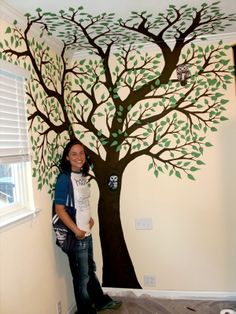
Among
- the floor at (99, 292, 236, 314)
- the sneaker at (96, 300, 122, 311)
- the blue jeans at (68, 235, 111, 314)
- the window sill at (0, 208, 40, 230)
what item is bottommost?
the floor at (99, 292, 236, 314)

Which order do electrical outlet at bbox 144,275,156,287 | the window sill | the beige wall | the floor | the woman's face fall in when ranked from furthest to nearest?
electrical outlet at bbox 144,275,156,287 → the beige wall → the floor → the woman's face → the window sill

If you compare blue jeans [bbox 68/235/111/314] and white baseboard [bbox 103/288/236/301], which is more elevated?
blue jeans [bbox 68/235/111/314]

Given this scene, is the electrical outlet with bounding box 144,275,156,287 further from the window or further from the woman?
the window

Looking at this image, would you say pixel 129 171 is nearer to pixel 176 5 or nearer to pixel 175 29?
pixel 175 29

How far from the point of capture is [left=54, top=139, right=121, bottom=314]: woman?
2.58m

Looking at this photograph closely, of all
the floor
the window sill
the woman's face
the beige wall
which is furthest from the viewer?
the beige wall

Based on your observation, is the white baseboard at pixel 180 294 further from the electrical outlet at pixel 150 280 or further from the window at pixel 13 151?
the window at pixel 13 151

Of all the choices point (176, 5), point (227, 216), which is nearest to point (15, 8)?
point (176, 5)

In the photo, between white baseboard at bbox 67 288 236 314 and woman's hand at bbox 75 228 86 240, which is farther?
white baseboard at bbox 67 288 236 314

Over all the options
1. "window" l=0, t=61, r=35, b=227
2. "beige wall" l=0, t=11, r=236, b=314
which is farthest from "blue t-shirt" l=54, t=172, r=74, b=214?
"beige wall" l=0, t=11, r=236, b=314

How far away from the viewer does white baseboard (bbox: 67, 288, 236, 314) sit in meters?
3.08

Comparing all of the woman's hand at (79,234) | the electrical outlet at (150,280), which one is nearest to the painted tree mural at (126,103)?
the electrical outlet at (150,280)

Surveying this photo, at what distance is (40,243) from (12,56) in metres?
1.37

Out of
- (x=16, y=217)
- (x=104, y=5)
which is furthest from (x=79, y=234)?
(x=104, y=5)
